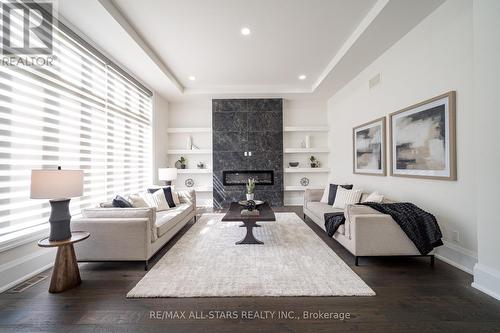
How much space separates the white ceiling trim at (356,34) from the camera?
2854 millimetres

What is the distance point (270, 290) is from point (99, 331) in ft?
4.57

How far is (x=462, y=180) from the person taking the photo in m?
2.51

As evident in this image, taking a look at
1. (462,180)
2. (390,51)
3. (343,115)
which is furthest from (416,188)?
(343,115)

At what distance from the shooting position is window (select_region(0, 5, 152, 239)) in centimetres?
231

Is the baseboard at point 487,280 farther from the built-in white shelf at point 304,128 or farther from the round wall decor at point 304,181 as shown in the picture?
the built-in white shelf at point 304,128

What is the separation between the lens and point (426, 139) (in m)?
2.99

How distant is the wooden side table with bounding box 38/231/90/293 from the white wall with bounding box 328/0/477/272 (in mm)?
4188

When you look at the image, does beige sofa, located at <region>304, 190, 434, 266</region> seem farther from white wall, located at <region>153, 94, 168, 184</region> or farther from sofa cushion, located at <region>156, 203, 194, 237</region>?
white wall, located at <region>153, 94, 168, 184</region>

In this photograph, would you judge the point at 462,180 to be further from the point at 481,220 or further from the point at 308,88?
the point at 308,88

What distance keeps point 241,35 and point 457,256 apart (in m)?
4.26

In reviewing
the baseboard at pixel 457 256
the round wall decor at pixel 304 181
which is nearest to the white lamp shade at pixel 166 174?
the round wall decor at pixel 304 181

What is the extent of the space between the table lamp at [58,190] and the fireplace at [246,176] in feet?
14.6

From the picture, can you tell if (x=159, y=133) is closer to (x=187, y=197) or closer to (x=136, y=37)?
(x=187, y=197)

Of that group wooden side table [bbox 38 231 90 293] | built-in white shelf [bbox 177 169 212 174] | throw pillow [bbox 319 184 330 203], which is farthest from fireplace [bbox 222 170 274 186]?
wooden side table [bbox 38 231 90 293]
